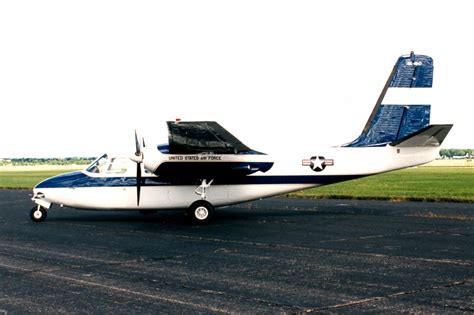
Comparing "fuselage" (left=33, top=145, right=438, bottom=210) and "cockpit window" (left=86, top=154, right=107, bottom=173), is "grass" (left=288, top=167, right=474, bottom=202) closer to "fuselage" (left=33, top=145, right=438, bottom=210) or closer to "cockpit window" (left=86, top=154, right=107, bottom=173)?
"fuselage" (left=33, top=145, right=438, bottom=210)

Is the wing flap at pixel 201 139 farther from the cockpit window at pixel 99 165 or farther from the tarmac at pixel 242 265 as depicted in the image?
the cockpit window at pixel 99 165

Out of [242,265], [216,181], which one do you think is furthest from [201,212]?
[242,265]

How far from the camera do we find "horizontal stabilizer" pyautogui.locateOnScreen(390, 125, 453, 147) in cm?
2133

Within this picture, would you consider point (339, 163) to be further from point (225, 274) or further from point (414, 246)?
point (225, 274)

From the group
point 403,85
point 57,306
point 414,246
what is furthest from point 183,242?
point 403,85

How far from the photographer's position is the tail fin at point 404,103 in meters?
24.2

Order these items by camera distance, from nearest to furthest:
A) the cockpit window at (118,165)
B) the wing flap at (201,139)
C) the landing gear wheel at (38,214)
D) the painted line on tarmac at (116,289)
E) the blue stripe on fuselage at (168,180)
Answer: the painted line on tarmac at (116,289) → the wing flap at (201,139) → the blue stripe on fuselage at (168,180) → the cockpit window at (118,165) → the landing gear wheel at (38,214)

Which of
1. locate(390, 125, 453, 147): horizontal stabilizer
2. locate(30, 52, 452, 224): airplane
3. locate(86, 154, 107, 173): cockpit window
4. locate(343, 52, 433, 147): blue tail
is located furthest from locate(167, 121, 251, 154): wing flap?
locate(390, 125, 453, 147): horizontal stabilizer

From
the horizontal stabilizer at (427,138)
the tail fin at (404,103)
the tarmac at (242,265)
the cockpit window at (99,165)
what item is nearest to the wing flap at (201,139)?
the tarmac at (242,265)

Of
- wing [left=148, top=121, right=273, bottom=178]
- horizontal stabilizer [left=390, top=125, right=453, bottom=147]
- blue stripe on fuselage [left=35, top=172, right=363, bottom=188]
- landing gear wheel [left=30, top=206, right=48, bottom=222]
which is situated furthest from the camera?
landing gear wheel [left=30, top=206, right=48, bottom=222]

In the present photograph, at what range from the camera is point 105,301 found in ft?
31.4

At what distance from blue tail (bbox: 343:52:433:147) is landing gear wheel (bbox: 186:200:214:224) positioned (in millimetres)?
7131

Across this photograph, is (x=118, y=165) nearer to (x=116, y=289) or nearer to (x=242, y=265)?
(x=242, y=265)

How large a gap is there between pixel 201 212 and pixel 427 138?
9.47 metres
